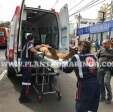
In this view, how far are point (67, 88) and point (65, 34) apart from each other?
1773mm

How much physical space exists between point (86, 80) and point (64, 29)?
18.9 ft

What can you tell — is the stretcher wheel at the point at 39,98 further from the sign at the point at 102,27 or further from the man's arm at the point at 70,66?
the sign at the point at 102,27

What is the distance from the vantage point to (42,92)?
934 cm

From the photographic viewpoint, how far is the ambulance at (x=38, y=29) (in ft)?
33.3

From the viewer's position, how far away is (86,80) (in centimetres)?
580

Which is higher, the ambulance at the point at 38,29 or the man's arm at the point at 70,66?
the ambulance at the point at 38,29

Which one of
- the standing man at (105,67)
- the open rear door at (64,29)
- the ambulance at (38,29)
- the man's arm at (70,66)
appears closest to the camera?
the man's arm at (70,66)

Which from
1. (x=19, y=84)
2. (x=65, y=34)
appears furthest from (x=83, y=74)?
(x=19, y=84)

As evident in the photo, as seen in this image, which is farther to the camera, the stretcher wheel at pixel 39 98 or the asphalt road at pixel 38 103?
the stretcher wheel at pixel 39 98

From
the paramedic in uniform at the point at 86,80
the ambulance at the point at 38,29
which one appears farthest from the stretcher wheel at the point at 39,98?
the paramedic in uniform at the point at 86,80

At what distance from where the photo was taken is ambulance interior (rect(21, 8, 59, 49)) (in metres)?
11.9

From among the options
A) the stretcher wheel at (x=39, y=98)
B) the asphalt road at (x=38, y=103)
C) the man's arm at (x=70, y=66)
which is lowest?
the asphalt road at (x=38, y=103)

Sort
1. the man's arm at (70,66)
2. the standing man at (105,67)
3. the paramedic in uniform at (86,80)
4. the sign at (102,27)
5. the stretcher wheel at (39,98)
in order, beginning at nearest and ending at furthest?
the paramedic in uniform at (86,80) < the man's arm at (70,66) < the stretcher wheel at (39,98) < the standing man at (105,67) < the sign at (102,27)

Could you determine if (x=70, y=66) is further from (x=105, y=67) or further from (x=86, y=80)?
(x=105, y=67)
